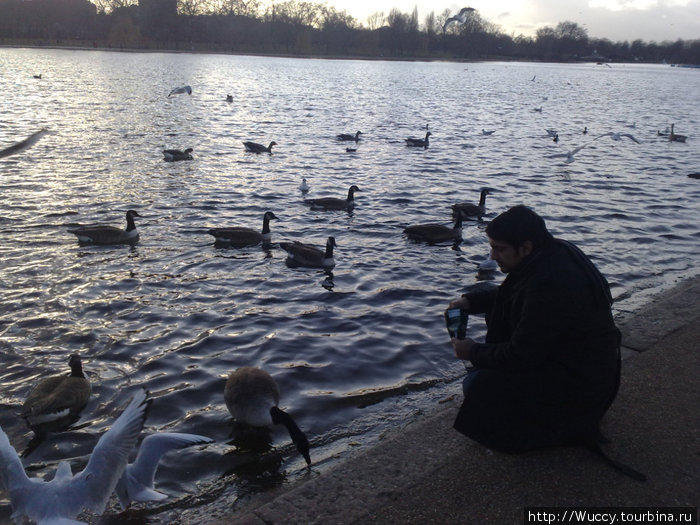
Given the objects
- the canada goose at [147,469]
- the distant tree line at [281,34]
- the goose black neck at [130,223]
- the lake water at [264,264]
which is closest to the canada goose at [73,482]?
the canada goose at [147,469]

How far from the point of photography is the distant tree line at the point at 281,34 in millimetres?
109625

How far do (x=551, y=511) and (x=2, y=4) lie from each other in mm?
131396

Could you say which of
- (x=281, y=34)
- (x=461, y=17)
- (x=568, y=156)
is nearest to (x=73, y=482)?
(x=568, y=156)

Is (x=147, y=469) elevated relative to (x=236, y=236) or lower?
lower

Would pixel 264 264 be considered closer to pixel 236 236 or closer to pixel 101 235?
pixel 236 236

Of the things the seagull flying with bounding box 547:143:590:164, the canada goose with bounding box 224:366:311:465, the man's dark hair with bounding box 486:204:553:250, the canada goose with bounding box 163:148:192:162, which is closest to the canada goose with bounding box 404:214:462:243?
the canada goose with bounding box 224:366:311:465

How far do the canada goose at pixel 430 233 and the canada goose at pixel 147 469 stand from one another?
744cm

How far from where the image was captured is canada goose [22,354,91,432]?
208 inches

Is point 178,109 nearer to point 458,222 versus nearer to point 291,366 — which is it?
point 458,222

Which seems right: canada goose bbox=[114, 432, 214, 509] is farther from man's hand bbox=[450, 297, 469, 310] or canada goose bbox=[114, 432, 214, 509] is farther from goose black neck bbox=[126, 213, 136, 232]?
goose black neck bbox=[126, 213, 136, 232]

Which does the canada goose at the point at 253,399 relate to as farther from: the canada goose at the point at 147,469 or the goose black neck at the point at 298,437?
the canada goose at the point at 147,469

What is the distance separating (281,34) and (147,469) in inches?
5626

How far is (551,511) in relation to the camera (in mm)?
3480

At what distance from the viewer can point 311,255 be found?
9492 millimetres
